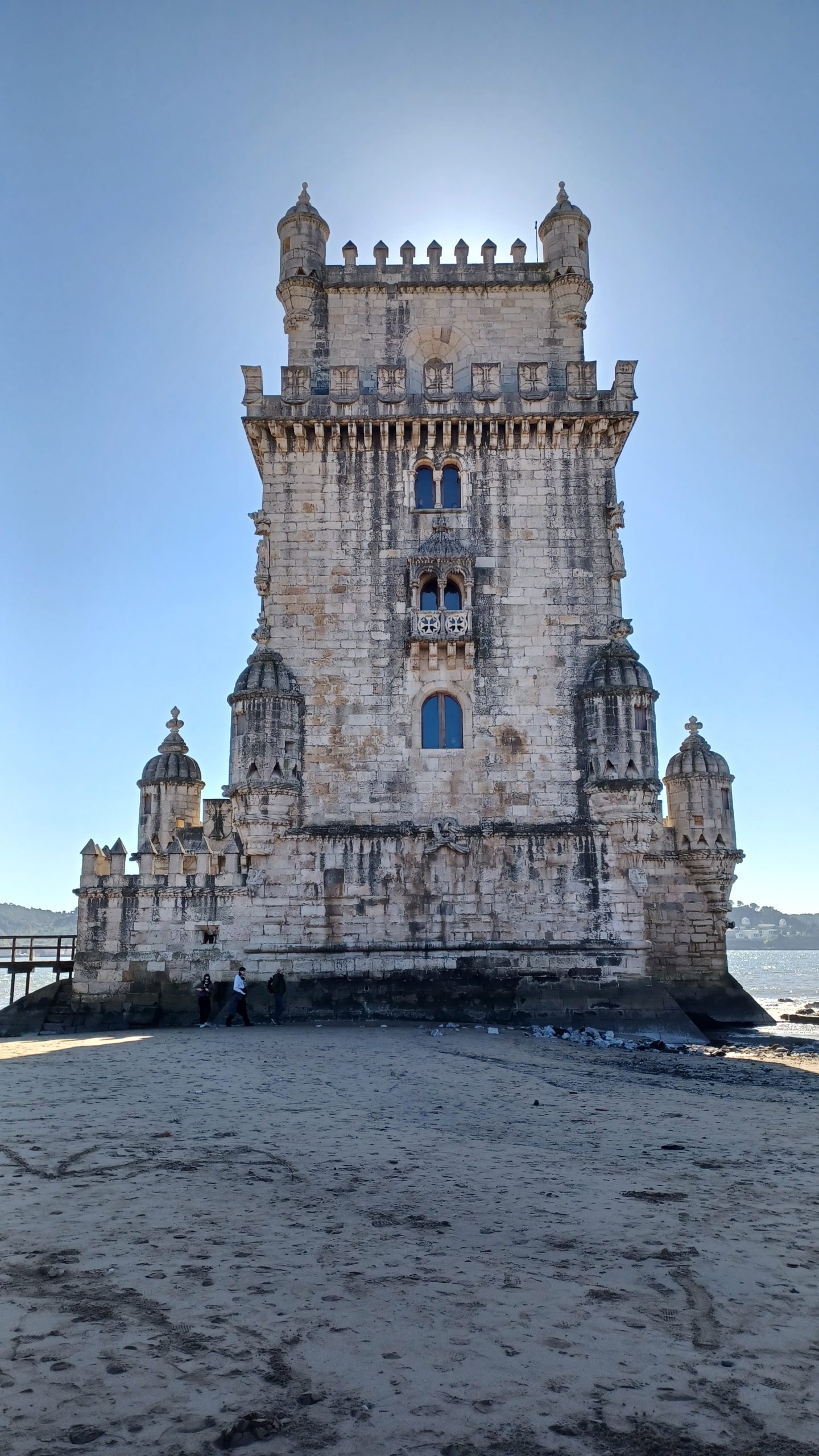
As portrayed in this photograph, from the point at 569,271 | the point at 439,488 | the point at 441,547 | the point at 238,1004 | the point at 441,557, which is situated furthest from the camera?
the point at 569,271

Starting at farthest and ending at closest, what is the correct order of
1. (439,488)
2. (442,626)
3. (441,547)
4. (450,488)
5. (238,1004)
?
(450,488) < (439,488) < (441,547) < (442,626) < (238,1004)

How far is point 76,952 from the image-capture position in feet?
74.1

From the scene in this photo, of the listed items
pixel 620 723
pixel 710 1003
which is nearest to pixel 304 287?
pixel 620 723

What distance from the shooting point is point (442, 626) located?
23.3 meters

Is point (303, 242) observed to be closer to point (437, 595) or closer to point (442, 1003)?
point (437, 595)

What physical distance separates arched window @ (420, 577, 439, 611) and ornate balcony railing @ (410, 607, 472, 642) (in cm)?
46

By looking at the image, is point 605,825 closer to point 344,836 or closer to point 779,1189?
point 344,836

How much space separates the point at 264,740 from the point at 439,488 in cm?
820

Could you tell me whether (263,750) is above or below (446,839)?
above

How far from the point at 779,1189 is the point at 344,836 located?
615 inches

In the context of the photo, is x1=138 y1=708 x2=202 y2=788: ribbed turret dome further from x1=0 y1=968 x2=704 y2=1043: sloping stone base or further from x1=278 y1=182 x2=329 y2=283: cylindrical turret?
x1=278 y1=182 x2=329 y2=283: cylindrical turret

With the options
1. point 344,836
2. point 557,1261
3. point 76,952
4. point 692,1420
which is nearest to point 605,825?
point 344,836

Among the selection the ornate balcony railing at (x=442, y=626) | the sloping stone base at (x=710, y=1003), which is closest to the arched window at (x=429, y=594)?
the ornate balcony railing at (x=442, y=626)

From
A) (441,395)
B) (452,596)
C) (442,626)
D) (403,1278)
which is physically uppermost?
(441,395)
